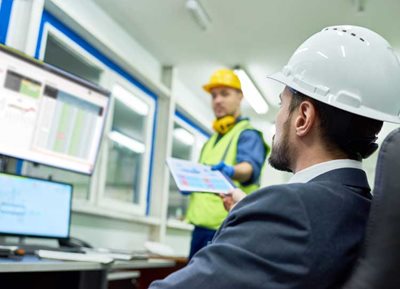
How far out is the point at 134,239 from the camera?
130 inches

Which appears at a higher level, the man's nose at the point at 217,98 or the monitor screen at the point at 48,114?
the man's nose at the point at 217,98

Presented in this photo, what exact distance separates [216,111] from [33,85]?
42.2 inches

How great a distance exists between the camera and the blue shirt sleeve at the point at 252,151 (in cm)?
214

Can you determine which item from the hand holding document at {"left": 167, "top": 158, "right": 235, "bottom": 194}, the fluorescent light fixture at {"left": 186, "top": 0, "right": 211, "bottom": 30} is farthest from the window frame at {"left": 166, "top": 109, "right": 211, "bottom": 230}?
the hand holding document at {"left": 167, "top": 158, "right": 235, "bottom": 194}

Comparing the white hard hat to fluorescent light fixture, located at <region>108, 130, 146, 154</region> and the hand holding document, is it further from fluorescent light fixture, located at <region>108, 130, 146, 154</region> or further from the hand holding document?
fluorescent light fixture, located at <region>108, 130, 146, 154</region>

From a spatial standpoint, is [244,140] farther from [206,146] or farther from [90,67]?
[90,67]

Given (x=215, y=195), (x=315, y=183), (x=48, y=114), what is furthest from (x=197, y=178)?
(x=315, y=183)

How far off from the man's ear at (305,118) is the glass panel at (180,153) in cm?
332

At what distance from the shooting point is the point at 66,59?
276 centimetres

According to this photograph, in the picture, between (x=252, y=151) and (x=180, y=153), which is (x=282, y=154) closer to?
(x=252, y=151)

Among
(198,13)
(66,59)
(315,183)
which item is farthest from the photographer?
(198,13)

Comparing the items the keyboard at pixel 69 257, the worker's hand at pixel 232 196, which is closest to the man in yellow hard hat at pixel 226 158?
the worker's hand at pixel 232 196

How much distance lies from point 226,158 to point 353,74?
143cm

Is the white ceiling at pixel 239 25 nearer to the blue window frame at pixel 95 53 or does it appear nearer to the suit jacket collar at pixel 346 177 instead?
the blue window frame at pixel 95 53
